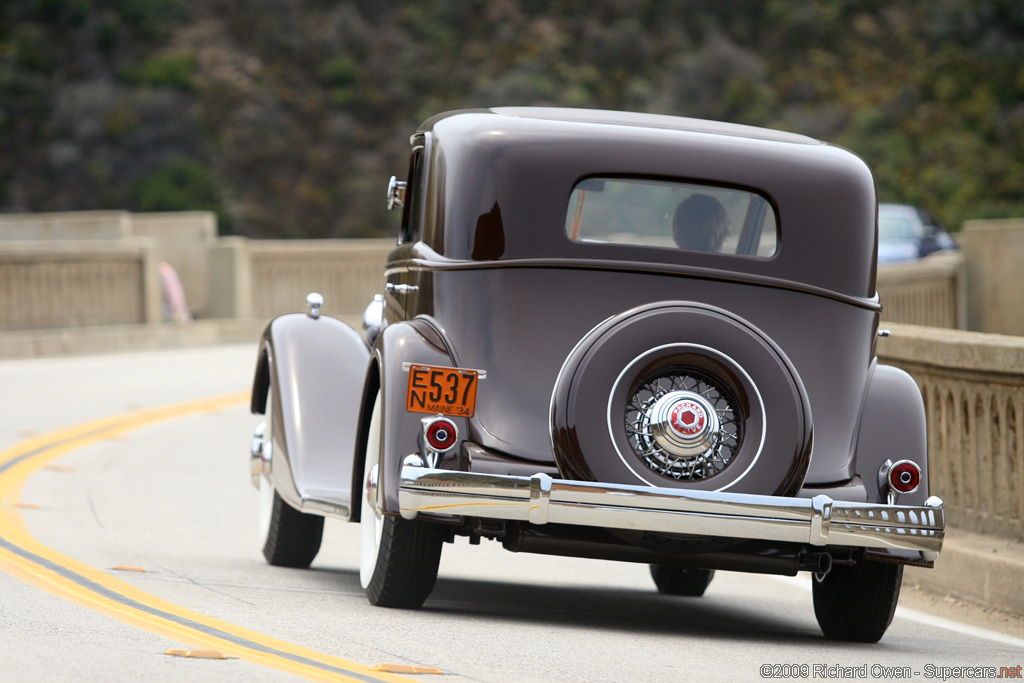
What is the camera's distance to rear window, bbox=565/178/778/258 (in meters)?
6.18

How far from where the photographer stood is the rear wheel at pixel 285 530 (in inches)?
303

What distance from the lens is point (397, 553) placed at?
589 cm

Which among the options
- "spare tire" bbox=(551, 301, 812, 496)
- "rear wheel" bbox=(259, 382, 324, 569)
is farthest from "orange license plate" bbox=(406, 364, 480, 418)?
"rear wheel" bbox=(259, 382, 324, 569)

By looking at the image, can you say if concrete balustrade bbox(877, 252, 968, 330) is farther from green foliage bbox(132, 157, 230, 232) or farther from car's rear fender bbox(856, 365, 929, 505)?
green foliage bbox(132, 157, 230, 232)

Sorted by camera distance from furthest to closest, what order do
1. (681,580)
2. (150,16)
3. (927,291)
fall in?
(150,16)
(927,291)
(681,580)

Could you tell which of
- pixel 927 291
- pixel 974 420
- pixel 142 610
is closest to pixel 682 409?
pixel 142 610

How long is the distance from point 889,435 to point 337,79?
231 ft

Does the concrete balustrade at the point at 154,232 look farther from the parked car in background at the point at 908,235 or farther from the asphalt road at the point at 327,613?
the asphalt road at the point at 327,613

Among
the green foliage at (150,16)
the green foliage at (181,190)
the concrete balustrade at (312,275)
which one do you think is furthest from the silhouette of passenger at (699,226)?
the green foliage at (150,16)

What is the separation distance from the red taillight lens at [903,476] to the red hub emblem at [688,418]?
88 cm

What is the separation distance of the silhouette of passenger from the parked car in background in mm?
18286

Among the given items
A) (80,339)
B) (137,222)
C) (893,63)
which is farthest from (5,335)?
(893,63)

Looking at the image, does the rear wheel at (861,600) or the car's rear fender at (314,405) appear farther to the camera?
the car's rear fender at (314,405)

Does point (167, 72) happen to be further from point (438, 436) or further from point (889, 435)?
point (889, 435)
